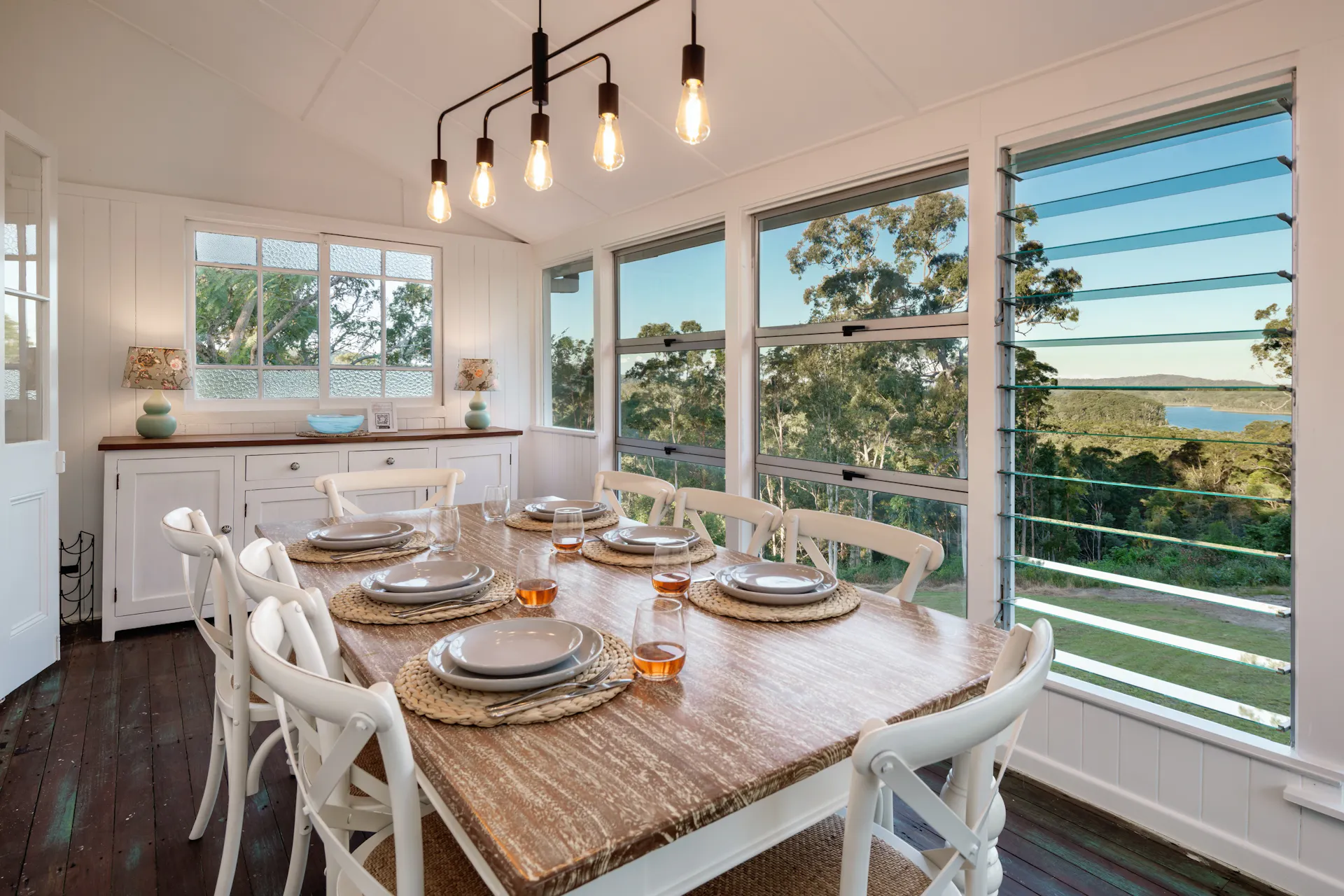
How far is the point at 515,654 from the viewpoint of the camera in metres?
1.10

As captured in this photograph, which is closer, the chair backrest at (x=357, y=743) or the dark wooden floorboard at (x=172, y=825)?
the chair backrest at (x=357, y=743)

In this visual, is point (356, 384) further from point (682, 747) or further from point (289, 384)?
point (682, 747)

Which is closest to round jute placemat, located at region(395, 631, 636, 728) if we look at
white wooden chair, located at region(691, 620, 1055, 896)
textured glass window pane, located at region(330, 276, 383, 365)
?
white wooden chair, located at region(691, 620, 1055, 896)

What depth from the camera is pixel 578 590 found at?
1528mm

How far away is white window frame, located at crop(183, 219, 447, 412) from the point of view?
3938 mm

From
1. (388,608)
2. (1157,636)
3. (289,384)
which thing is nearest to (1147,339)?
(1157,636)

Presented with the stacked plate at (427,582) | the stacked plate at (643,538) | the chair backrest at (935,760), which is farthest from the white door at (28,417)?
the chair backrest at (935,760)

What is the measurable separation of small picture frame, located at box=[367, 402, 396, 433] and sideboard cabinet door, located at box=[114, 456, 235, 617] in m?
0.90

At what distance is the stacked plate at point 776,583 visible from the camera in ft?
4.68

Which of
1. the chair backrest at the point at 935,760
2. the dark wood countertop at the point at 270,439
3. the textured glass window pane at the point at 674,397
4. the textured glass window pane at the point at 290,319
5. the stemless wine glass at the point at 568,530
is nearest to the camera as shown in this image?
the chair backrest at the point at 935,760

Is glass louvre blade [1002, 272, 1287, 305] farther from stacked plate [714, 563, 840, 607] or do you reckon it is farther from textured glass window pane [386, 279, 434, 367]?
textured glass window pane [386, 279, 434, 367]

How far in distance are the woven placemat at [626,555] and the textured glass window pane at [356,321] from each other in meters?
3.19

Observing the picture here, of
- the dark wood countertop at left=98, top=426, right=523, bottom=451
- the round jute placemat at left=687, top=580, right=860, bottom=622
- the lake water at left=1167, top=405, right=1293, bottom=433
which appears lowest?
the round jute placemat at left=687, top=580, right=860, bottom=622

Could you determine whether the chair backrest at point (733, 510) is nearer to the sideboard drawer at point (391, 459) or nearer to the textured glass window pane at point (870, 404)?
the textured glass window pane at point (870, 404)
